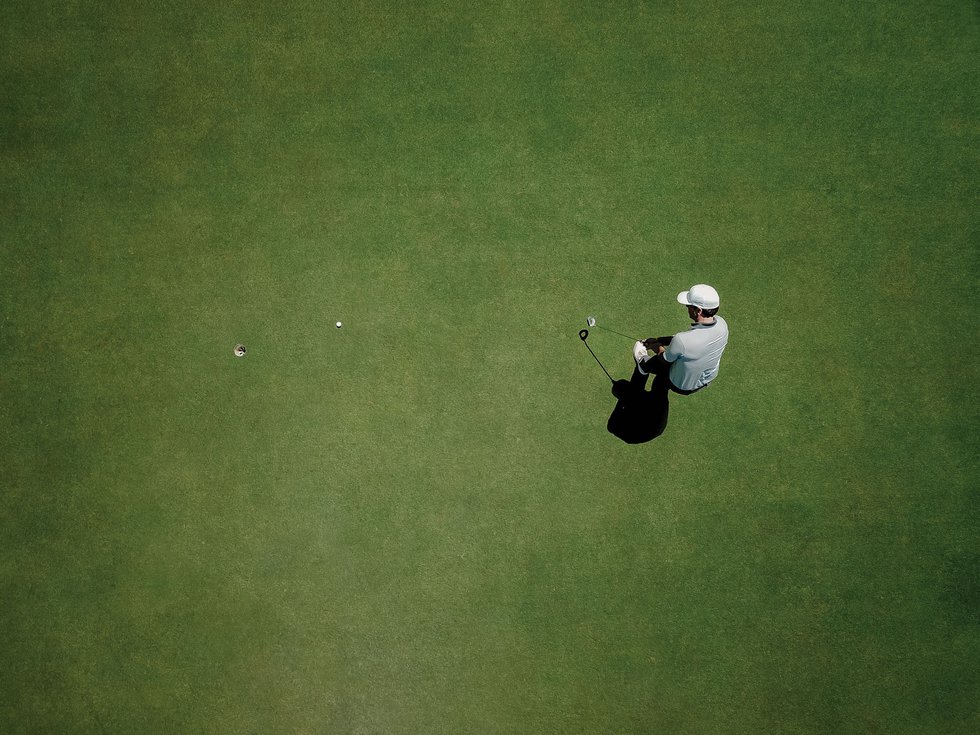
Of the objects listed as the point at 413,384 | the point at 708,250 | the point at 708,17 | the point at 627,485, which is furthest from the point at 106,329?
the point at 708,17

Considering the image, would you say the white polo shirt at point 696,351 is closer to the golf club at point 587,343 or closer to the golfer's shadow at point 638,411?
the golfer's shadow at point 638,411

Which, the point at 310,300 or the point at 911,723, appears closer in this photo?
the point at 911,723

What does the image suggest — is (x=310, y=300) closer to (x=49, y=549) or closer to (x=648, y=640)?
(x=49, y=549)

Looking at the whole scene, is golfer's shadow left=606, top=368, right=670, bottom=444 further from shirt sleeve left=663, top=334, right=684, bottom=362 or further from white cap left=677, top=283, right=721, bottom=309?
white cap left=677, top=283, right=721, bottom=309

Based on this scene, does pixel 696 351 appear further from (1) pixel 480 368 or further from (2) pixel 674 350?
(1) pixel 480 368

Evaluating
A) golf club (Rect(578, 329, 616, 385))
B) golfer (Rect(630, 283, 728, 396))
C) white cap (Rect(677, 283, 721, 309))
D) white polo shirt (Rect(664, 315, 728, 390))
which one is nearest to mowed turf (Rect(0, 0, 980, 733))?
golf club (Rect(578, 329, 616, 385))

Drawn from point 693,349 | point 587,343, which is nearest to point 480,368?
point 587,343
